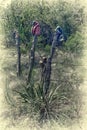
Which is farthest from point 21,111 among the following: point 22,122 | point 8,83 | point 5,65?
point 5,65

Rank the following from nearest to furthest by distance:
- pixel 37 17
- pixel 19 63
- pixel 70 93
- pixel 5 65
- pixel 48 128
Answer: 1. pixel 48 128
2. pixel 70 93
3. pixel 19 63
4. pixel 5 65
5. pixel 37 17

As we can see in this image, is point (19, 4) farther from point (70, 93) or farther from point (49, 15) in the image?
point (70, 93)

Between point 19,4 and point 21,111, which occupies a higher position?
point 19,4

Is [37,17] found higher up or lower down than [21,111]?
higher up

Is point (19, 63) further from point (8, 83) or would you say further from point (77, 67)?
point (77, 67)

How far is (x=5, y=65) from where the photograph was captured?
855cm

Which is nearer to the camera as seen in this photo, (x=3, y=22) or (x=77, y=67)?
(x=77, y=67)

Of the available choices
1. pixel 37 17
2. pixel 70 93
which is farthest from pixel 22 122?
pixel 37 17

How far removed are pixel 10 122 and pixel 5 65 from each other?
7.03 feet

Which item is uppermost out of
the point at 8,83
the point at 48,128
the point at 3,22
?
the point at 3,22

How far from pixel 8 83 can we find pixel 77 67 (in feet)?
5.91

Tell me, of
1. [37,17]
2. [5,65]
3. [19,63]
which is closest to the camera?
[19,63]

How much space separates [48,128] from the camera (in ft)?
21.7

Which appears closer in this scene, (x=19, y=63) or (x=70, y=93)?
(x=70, y=93)
